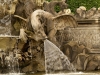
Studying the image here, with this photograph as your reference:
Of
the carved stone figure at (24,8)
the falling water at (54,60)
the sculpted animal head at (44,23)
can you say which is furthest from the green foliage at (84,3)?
the falling water at (54,60)

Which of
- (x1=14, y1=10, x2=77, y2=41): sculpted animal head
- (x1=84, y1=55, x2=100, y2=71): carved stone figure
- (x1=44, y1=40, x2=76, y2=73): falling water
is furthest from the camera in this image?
(x1=84, y1=55, x2=100, y2=71): carved stone figure

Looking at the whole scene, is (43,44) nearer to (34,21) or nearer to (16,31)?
(34,21)

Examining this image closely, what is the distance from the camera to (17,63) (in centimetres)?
1185

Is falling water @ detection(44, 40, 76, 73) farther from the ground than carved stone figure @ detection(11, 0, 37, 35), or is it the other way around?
carved stone figure @ detection(11, 0, 37, 35)

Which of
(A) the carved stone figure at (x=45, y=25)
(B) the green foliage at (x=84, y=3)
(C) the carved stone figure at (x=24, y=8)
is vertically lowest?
(A) the carved stone figure at (x=45, y=25)

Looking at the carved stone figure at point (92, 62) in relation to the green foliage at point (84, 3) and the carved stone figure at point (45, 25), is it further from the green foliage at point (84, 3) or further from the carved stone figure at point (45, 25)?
the green foliage at point (84, 3)

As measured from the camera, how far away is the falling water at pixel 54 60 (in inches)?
472

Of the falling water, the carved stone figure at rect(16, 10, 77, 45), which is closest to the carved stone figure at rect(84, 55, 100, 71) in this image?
the falling water

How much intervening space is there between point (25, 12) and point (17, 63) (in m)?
1.96

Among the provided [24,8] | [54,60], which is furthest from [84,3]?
[54,60]

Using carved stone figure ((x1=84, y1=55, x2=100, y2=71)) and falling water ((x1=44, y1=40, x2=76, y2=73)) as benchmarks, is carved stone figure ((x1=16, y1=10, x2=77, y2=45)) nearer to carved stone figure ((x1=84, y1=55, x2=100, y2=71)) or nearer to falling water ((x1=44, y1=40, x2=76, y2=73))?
falling water ((x1=44, y1=40, x2=76, y2=73))

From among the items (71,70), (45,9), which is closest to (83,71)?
(71,70)

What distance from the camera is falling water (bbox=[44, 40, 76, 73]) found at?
12.0 m

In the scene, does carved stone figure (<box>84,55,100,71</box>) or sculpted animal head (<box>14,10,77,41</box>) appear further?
carved stone figure (<box>84,55,100,71</box>)
